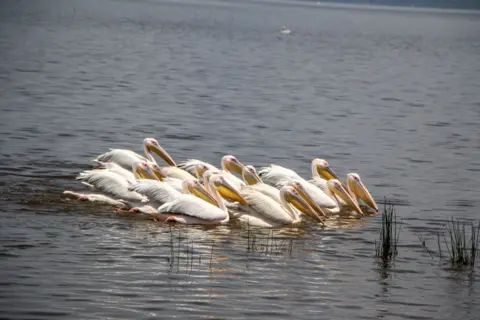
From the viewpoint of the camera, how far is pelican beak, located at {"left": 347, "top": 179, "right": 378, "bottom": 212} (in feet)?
41.3

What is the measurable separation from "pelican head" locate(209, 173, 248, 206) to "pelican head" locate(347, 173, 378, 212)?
1766 mm

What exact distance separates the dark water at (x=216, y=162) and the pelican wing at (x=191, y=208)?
17 centimetres

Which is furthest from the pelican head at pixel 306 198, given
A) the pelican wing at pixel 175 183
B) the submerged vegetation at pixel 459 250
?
the submerged vegetation at pixel 459 250

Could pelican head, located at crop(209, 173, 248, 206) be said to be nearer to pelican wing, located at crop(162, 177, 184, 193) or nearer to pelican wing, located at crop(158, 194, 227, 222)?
pelican wing, located at crop(162, 177, 184, 193)

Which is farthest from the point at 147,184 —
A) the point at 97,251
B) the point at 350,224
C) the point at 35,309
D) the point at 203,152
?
the point at 203,152

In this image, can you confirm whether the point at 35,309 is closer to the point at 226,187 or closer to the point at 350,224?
the point at 226,187

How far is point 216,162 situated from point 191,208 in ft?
14.5

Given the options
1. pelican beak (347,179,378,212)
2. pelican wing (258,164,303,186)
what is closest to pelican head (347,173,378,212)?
pelican beak (347,179,378,212)

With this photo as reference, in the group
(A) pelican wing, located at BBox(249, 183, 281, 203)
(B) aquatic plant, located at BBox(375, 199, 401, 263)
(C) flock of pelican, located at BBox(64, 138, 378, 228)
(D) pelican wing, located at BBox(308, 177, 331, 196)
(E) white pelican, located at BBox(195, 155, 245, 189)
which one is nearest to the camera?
(B) aquatic plant, located at BBox(375, 199, 401, 263)

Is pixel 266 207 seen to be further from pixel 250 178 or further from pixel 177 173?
pixel 177 173

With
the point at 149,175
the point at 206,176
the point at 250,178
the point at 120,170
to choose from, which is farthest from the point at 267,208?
the point at 120,170

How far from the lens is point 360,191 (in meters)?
12.6

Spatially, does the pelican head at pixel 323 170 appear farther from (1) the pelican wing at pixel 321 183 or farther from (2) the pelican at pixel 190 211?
(2) the pelican at pixel 190 211

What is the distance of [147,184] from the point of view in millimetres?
11070
